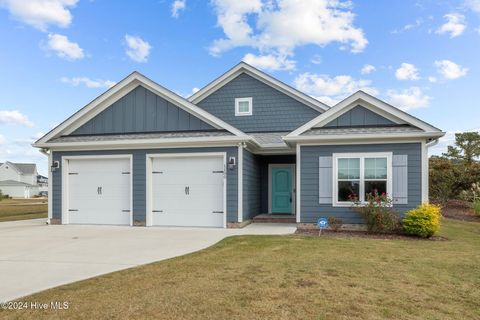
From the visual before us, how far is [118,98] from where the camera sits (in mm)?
12484

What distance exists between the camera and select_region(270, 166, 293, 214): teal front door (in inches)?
558

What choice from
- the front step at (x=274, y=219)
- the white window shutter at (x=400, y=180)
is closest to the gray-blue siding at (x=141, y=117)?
the front step at (x=274, y=219)

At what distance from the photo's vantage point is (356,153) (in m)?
10.6

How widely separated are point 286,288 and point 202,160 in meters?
7.20

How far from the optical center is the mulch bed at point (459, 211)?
1569cm

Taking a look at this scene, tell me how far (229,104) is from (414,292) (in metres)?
11.4

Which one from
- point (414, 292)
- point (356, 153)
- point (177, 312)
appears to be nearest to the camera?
point (177, 312)

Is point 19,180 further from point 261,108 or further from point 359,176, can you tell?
point 359,176

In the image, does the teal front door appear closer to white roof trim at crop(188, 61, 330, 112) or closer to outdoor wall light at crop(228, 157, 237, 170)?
white roof trim at crop(188, 61, 330, 112)

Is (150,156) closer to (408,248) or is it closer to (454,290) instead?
(408,248)

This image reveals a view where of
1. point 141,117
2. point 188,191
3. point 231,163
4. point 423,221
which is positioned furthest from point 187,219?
point 423,221

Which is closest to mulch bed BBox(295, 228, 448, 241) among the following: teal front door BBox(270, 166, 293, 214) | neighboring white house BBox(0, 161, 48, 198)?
teal front door BBox(270, 166, 293, 214)

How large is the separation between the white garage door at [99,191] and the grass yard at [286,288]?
5.65 meters

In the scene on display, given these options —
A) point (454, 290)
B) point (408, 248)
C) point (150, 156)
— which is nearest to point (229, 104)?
point (150, 156)
